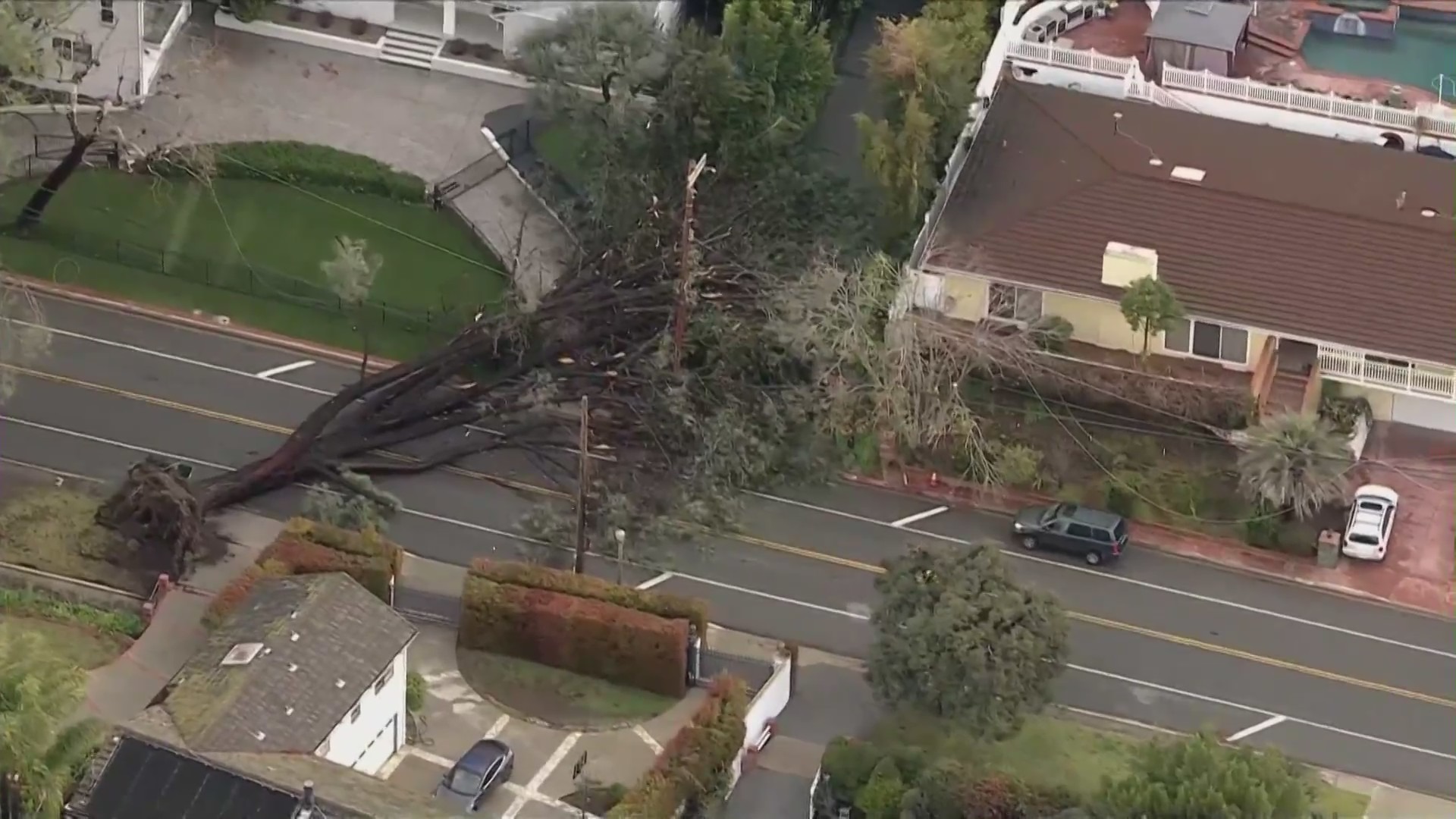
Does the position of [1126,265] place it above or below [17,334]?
above

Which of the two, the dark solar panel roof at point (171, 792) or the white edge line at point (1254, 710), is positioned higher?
the white edge line at point (1254, 710)

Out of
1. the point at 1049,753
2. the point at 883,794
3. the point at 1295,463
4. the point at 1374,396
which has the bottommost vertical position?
the point at 883,794

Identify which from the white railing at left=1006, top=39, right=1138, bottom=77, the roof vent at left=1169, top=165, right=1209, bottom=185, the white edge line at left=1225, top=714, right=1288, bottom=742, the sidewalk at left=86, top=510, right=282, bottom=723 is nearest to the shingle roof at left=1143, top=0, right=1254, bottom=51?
the white railing at left=1006, top=39, right=1138, bottom=77

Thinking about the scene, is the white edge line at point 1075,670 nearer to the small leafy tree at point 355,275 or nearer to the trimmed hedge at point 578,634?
the trimmed hedge at point 578,634

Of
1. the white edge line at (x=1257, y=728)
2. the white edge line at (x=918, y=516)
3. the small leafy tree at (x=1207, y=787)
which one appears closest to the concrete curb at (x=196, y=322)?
the white edge line at (x=918, y=516)

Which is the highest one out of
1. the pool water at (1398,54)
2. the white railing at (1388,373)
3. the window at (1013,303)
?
the pool water at (1398,54)

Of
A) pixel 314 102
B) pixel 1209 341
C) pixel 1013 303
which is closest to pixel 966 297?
pixel 1013 303

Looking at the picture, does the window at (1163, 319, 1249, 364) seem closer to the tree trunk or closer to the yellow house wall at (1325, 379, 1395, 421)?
the yellow house wall at (1325, 379, 1395, 421)

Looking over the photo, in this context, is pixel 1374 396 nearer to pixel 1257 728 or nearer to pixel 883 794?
pixel 1257 728
